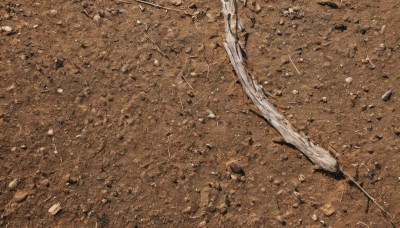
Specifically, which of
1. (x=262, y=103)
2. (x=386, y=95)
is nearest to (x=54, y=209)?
(x=262, y=103)

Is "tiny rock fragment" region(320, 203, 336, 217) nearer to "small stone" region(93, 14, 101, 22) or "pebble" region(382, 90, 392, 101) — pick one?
"pebble" region(382, 90, 392, 101)

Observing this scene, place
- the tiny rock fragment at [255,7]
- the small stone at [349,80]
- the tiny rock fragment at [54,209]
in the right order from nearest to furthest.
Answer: the tiny rock fragment at [54,209], the small stone at [349,80], the tiny rock fragment at [255,7]


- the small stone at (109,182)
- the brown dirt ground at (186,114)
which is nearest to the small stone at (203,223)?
the brown dirt ground at (186,114)

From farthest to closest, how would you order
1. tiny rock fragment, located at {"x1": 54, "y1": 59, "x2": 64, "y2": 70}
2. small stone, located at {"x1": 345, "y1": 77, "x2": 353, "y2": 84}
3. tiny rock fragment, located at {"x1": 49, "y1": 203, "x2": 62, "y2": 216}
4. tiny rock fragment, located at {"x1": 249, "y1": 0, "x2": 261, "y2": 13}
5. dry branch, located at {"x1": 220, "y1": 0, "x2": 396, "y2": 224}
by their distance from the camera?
tiny rock fragment, located at {"x1": 249, "y1": 0, "x2": 261, "y2": 13}
small stone, located at {"x1": 345, "y1": 77, "x2": 353, "y2": 84}
tiny rock fragment, located at {"x1": 54, "y1": 59, "x2": 64, "y2": 70}
dry branch, located at {"x1": 220, "y1": 0, "x2": 396, "y2": 224}
tiny rock fragment, located at {"x1": 49, "y1": 203, "x2": 62, "y2": 216}

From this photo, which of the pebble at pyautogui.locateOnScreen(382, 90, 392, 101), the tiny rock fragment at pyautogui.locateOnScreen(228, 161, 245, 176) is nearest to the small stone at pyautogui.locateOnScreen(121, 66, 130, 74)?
the tiny rock fragment at pyautogui.locateOnScreen(228, 161, 245, 176)

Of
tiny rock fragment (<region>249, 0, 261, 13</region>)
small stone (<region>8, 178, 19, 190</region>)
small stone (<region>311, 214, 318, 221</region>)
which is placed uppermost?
tiny rock fragment (<region>249, 0, 261, 13</region>)

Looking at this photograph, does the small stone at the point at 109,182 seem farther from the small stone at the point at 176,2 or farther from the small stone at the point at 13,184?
the small stone at the point at 176,2
